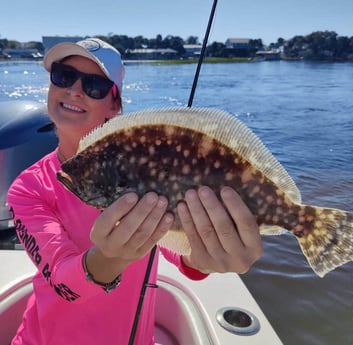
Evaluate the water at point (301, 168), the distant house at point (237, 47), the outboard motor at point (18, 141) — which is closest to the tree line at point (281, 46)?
the distant house at point (237, 47)

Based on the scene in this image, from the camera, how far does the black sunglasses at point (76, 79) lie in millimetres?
2750

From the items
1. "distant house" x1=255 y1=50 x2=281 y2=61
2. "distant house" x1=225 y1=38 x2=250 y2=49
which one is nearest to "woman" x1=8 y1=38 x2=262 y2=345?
"distant house" x1=255 y1=50 x2=281 y2=61

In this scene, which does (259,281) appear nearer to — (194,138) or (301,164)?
(194,138)

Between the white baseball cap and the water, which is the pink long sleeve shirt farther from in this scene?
the water

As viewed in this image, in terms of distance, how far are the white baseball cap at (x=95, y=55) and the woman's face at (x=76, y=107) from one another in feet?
0.23

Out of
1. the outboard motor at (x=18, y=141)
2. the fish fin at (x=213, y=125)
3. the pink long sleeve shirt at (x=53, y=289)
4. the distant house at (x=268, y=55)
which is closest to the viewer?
the fish fin at (x=213, y=125)

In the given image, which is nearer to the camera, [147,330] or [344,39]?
[147,330]

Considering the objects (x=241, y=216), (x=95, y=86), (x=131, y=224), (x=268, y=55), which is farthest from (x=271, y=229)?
(x=268, y=55)

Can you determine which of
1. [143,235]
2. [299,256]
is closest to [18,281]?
[143,235]

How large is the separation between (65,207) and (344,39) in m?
106

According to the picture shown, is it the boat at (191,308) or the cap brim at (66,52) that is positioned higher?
the cap brim at (66,52)

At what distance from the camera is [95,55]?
2.74 metres

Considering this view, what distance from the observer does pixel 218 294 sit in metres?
3.54

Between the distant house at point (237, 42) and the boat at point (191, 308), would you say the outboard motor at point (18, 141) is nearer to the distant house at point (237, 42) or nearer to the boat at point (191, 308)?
A: the boat at point (191, 308)
